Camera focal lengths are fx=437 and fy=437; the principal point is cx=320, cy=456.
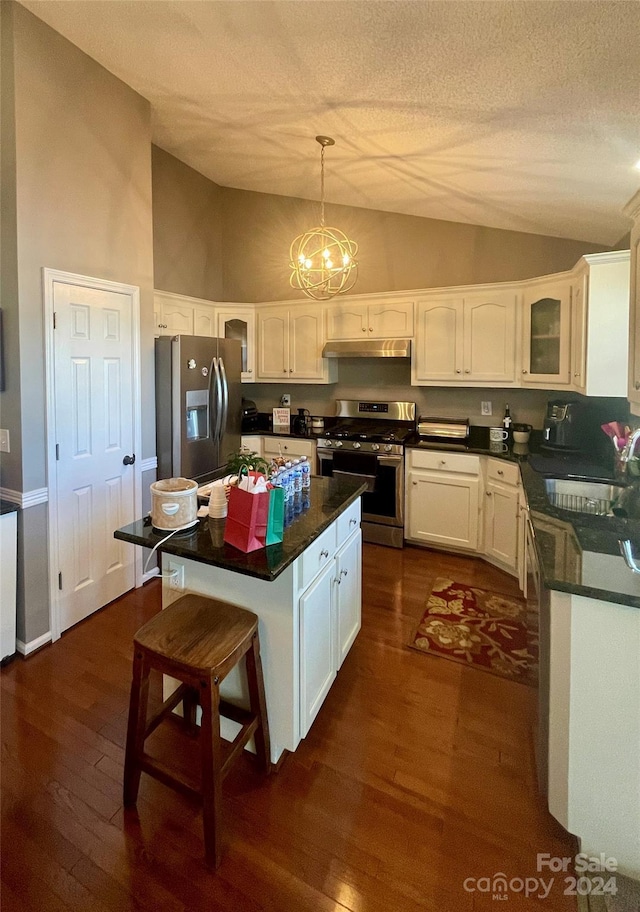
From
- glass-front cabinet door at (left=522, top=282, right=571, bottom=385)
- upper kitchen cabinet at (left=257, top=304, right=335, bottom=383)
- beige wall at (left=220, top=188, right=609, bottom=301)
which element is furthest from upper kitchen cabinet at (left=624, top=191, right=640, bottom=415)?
upper kitchen cabinet at (left=257, top=304, right=335, bottom=383)

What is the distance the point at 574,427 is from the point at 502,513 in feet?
2.65

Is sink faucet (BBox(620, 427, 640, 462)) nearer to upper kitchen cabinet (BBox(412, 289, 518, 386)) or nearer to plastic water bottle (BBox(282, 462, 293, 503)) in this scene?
upper kitchen cabinet (BBox(412, 289, 518, 386))

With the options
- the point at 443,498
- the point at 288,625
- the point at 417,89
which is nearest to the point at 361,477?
the point at 443,498

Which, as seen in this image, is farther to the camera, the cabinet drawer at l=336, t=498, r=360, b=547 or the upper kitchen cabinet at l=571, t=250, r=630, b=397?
the upper kitchen cabinet at l=571, t=250, r=630, b=397

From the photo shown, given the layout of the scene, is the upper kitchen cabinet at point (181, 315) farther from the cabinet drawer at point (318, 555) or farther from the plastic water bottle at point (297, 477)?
the cabinet drawer at point (318, 555)

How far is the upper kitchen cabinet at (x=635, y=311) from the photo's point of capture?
1842mm

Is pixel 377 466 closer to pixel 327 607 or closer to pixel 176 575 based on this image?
pixel 327 607

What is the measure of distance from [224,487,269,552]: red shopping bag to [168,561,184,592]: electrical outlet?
33 centimetres

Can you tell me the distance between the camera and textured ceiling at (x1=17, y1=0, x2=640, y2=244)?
4.90 feet

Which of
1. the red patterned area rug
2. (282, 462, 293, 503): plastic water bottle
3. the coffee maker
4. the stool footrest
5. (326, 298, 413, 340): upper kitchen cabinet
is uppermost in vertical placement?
(326, 298, 413, 340): upper kitchen cabinet

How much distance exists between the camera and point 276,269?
4770mm

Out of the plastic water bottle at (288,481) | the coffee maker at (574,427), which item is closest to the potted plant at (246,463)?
the plastic water bottle at (288,481)

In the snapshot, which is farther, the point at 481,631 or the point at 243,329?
the point at 243,329

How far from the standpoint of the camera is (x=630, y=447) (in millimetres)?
2184
